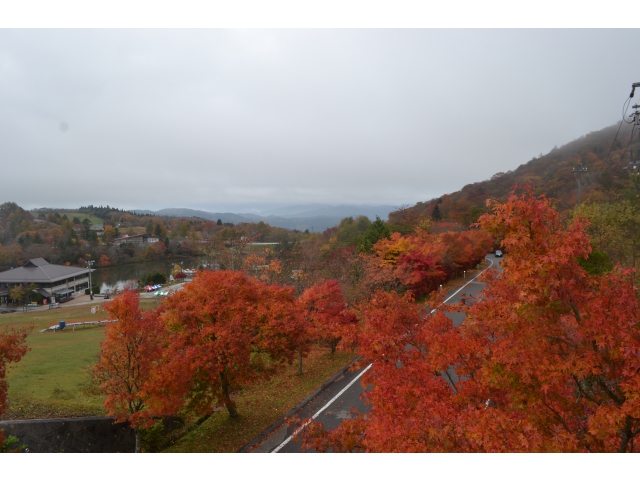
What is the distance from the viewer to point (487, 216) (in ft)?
14.6

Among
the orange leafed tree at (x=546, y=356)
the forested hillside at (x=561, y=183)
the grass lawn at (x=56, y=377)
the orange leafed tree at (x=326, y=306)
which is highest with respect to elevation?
the forested hillside at (x=561, y=183)

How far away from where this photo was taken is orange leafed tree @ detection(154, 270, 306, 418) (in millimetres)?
9375

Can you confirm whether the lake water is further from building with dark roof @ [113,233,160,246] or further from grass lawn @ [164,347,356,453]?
grass lawn @ [164,347,356,453]

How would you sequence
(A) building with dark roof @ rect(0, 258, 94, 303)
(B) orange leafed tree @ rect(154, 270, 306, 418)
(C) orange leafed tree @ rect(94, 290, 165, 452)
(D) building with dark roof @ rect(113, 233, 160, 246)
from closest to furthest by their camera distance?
1. (C) orange leafed tree @ rect(94, 290, 165, 452)
2. (B) orange leafed tree @ rect(154, 270, 306, 418)
3. (A) building with dark roof @ rect(0, 258, 94, 303)
4. (D) building with dark roof @ rect(113, 233, 160, 246)

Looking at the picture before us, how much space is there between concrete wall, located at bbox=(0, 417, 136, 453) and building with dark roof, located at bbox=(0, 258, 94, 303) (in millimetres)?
45564

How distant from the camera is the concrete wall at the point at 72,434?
8.90m

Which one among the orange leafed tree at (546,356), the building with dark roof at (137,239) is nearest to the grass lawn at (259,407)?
the orange leafed tree at (546,356)

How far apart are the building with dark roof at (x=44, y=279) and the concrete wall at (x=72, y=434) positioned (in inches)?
1794

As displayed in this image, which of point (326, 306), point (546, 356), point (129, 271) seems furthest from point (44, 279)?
point (546, 356)

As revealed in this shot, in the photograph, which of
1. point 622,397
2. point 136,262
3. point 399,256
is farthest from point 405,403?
point 136,262

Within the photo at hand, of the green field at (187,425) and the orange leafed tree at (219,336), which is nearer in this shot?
→ the orange leafed tree at (219,336)

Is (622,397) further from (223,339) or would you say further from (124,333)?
(124,333)

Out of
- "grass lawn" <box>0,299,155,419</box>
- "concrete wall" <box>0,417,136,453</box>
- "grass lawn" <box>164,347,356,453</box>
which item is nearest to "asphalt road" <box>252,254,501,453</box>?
"grass lawn" <box>164,347,356,453</box>

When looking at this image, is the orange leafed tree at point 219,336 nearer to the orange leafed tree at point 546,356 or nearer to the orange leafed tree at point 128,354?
the orange leafed tree at point 128,354
